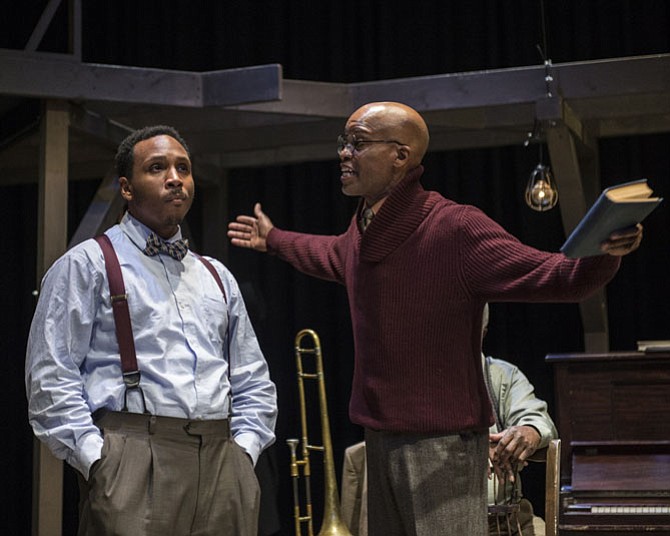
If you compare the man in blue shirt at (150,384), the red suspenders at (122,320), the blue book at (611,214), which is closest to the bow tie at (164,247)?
the man in blue shirt at (150,384)

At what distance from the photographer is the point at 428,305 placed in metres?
2.60

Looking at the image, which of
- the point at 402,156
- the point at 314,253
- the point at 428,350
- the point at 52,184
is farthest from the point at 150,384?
the point at 52,184

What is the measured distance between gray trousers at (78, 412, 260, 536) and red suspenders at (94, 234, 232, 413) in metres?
0.09

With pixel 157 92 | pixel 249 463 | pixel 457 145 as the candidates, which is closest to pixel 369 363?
pixel 249 463

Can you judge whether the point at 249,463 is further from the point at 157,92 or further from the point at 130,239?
the point at 157,92

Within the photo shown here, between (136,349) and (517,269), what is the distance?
3.58ft

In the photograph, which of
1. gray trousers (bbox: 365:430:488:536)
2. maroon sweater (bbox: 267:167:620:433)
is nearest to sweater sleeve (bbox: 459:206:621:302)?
maroon sweater (bbox: 267:167:620:433)

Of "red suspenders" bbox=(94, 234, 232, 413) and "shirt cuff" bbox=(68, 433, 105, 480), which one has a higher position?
"red suspenders" bbox=(94, 234, 232, 413)

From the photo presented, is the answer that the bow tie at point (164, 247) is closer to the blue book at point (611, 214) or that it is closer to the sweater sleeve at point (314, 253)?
the sweater sleeve at point (314, 253)

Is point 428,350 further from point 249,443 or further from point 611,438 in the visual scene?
point 611,438

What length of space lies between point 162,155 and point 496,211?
329cm

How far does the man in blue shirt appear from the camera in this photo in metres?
2.78

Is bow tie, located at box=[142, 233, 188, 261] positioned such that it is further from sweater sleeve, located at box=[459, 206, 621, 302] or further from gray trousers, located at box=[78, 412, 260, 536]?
sweater sleeve, located at box=[459, 206, 621, 302]

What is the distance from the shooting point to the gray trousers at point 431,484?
255cm
